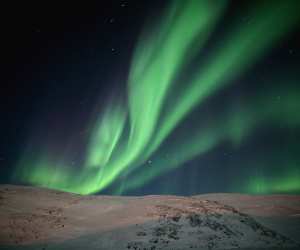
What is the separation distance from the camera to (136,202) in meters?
38.4

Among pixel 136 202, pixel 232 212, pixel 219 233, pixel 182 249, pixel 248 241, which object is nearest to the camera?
pixel 182 249

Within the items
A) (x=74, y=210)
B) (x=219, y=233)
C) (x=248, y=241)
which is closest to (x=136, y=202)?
(x=74, y=210)

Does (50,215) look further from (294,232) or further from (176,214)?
(294,232)

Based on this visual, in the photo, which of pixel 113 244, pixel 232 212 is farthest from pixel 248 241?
pixel 113 244

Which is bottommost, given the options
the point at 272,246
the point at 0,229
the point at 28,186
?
the point at 272,246

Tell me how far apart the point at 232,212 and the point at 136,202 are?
13.9m

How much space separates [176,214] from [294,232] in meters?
12.4

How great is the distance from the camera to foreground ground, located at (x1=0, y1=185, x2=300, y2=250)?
2214cm

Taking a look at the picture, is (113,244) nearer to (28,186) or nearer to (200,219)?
(200,219)

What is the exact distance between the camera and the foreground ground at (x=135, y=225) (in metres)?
22.1

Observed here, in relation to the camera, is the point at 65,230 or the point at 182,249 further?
the point at 65,230

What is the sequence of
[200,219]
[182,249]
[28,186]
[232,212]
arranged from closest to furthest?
1. [182,249]
2. [200,219]
3. [232,212]
4. [28,186]

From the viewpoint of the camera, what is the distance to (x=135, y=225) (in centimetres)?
2659

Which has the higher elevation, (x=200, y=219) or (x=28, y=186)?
(x=28, y=186)
